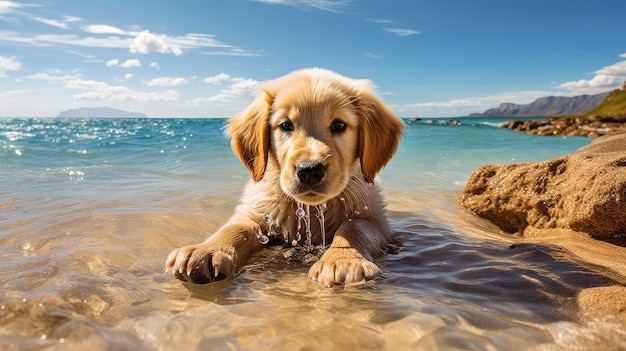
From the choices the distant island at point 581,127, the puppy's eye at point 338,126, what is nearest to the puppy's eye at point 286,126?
the puppy's eye at point 338,126

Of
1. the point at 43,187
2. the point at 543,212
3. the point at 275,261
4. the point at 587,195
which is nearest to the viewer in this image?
the point at 275,261

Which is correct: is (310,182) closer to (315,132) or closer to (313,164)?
(313,164)

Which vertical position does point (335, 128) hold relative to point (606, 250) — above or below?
above

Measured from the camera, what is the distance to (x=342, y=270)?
90.0 inches

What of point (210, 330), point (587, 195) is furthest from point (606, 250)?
point (210, 330)

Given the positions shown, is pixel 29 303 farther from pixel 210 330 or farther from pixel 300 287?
pixel 300 287

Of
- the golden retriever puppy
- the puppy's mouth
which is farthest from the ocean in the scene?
the puppy's mouth

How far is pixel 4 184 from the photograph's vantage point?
613 centimetres

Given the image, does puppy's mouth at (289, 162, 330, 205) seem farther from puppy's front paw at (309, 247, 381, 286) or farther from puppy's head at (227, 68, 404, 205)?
puppy's front paw at (309, 247, 381, 286)

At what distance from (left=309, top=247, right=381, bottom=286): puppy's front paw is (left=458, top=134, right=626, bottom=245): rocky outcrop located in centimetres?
196

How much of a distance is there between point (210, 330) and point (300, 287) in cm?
64

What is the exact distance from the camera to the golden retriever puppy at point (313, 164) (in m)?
2.70

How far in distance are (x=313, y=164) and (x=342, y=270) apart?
633 mm

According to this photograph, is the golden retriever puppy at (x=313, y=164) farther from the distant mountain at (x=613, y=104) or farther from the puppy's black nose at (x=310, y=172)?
the distant mountain at (x=613, y=104)
